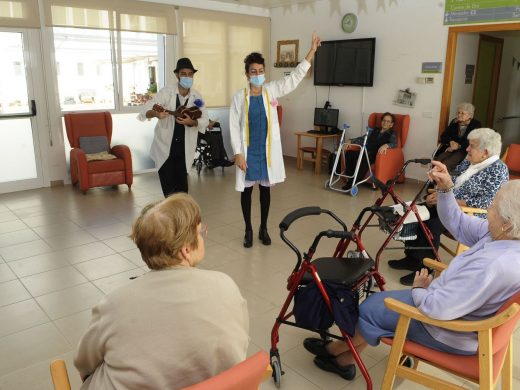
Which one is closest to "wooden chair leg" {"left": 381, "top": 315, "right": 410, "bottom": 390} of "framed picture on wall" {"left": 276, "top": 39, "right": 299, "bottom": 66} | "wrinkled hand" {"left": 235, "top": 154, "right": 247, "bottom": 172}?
"wrinkled hand" {"left": 235, "top": 154, "right": 247, "bottom": 172}

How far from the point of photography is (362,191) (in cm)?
609

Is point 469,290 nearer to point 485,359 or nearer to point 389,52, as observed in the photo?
point 485,359

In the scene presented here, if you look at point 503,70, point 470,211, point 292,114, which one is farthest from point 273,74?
point 470,211

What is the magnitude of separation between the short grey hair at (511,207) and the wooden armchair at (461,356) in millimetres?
232

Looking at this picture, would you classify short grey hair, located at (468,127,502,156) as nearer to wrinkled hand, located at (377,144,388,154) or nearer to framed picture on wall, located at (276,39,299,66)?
wrinkled hand, located at (377,144,388,154)

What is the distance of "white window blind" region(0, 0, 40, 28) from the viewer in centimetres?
545

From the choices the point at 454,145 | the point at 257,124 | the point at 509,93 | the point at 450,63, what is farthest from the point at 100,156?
the point at 509,93

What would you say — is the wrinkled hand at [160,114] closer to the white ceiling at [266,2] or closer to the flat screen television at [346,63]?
the flat screen television at [346,63]

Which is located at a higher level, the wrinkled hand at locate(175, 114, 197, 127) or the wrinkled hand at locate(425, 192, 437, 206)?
the wrinkled hand at locate(175, 114, 197, 127)

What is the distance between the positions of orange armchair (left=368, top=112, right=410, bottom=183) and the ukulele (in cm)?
280

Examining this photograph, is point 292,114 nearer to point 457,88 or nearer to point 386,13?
point 386,13

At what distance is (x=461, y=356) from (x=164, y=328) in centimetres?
124

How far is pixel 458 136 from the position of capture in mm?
5590

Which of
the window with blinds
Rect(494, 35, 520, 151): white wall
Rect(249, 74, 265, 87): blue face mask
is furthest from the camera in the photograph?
Rect(494, 35, 520, 151): white wall
